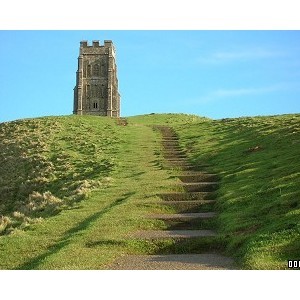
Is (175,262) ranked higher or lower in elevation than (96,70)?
lower

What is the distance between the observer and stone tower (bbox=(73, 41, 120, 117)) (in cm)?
10125

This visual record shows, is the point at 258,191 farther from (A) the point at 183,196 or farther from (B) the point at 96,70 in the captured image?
(B) the point at 96,70

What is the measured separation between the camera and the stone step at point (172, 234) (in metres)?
14.9

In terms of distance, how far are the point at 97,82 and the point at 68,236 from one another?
A: 90.5 metres

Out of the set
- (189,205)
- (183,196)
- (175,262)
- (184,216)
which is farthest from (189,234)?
(183,196)

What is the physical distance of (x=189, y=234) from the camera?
15438mm

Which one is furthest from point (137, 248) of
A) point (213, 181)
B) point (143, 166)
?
point (143, 166)

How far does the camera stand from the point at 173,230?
1659 centimetres

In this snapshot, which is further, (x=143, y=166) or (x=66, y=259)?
(x=143, y=166)

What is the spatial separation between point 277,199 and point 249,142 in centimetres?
1885

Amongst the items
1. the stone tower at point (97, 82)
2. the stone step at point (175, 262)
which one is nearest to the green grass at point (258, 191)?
the stone step at point (175, 262)

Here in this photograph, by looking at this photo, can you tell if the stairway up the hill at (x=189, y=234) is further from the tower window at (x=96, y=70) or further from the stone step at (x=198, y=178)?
the tower window at (x=96, y=70)

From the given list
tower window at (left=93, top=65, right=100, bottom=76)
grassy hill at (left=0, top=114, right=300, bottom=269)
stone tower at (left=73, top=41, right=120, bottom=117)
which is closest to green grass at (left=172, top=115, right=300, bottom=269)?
grassy hill at (left=0, top=114, right=300, bottom=269)
